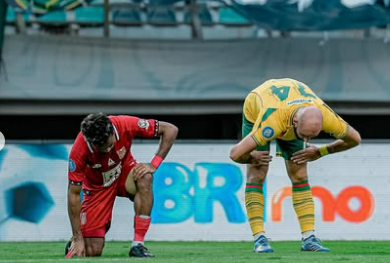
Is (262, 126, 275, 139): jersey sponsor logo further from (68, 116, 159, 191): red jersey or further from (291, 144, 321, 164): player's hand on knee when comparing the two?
(68, 116, 159, 191): red jersey

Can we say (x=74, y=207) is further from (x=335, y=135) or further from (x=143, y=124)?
(x=335, y=135)

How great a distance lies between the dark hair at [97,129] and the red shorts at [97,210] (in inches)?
40.0

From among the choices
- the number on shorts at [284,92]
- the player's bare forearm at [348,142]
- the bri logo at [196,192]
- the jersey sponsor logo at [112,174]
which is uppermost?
the number on shorts at [284,92]

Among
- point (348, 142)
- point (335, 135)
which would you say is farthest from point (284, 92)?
point (348, 142)

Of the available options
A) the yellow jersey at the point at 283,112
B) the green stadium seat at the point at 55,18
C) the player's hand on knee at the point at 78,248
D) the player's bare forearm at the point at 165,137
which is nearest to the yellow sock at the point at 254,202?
the yellow jersey at the point at 283,112

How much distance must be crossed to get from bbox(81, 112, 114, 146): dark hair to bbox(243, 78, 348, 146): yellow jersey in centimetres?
113

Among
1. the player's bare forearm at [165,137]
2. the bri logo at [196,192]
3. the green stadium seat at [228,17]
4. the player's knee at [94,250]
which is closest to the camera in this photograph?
the player's bare forearm at [165,137]

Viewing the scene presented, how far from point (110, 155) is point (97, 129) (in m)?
0.67

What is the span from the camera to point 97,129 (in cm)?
820

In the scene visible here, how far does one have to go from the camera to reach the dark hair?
8203 mm

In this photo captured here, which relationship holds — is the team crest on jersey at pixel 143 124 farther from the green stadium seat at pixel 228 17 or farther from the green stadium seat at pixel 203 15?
the green stadium seat at pixel 228 17

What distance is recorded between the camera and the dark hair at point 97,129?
8203 millimetres

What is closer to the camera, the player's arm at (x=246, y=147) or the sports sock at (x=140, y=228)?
the player's arm at (x=246, y=147)

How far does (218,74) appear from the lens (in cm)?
1853
